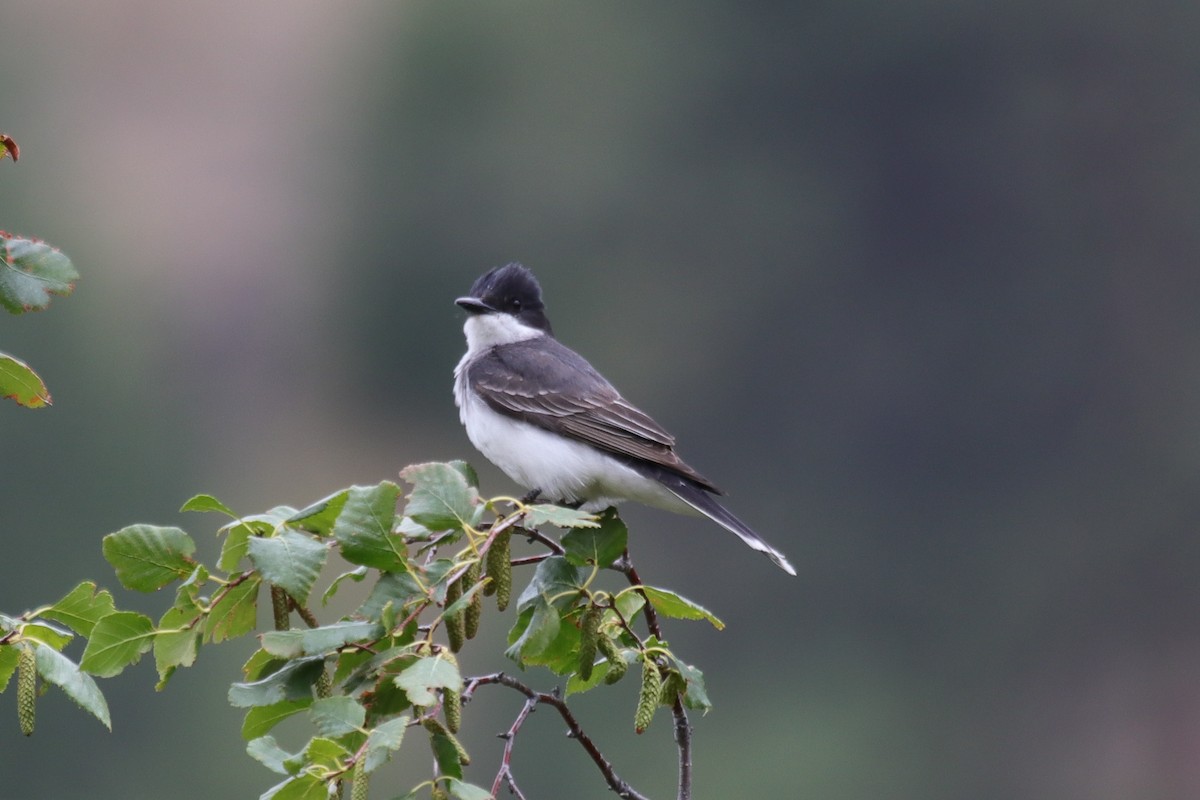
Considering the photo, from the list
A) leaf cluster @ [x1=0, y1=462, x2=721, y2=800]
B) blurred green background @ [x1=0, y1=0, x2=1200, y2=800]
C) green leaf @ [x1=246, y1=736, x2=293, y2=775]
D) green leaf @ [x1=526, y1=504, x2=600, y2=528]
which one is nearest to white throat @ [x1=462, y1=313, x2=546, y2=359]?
leaf cluster @ [x1=0, y1=462, x2=721, y2=800]

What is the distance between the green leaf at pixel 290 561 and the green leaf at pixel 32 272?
0.53m

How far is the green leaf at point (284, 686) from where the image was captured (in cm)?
225

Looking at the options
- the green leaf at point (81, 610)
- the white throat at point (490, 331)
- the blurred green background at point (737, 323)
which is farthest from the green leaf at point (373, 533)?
the blurred green background at point (737, 323)

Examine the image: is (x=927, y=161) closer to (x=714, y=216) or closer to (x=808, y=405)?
(x=714, y=216)

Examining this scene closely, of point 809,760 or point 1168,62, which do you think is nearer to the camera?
point 809,760

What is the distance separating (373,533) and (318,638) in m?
0.16

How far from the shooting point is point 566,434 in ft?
14.3

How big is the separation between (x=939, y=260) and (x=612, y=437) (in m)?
38.4

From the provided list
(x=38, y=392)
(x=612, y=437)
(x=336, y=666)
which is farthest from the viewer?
(x=612, y=437)

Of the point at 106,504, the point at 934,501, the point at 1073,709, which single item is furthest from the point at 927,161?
the point at 106,504

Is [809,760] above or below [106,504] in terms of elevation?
below

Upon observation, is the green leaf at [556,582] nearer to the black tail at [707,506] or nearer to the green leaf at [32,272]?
the green leaf at [32,272]

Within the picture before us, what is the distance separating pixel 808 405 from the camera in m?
38.3

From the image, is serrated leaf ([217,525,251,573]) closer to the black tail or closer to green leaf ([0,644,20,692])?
green leaf ([0,644,20,692])
